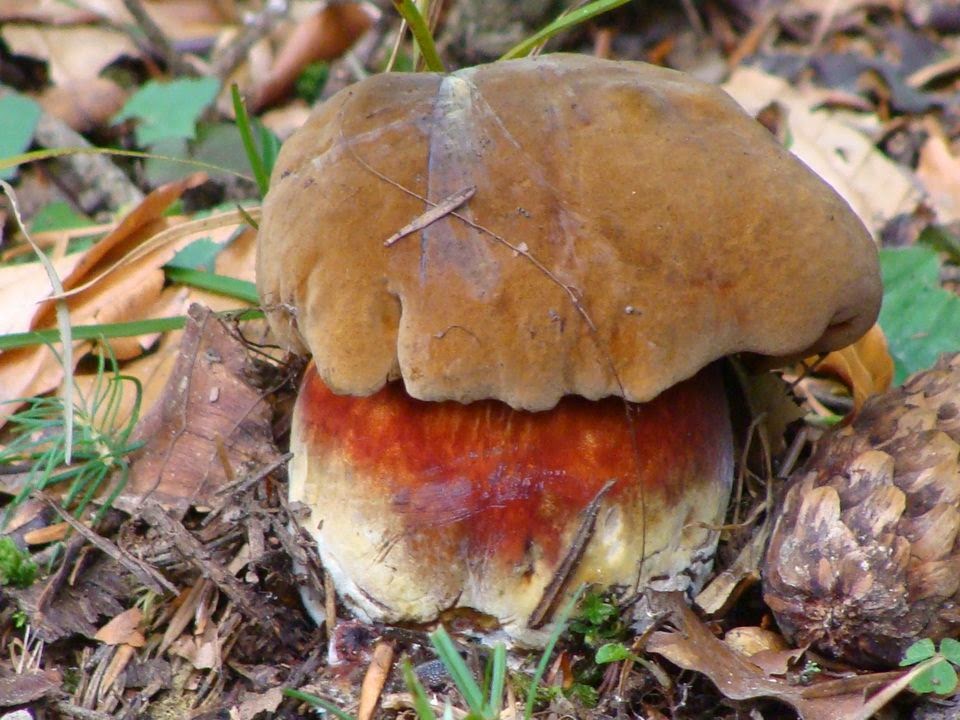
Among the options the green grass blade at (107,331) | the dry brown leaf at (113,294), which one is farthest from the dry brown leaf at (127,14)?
the green grass blade at (107,331)

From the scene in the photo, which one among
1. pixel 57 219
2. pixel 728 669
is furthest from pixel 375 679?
pixel 57 219

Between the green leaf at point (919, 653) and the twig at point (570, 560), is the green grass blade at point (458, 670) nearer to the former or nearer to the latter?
the twig at point (570, 560)

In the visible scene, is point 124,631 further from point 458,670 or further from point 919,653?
point 919,653

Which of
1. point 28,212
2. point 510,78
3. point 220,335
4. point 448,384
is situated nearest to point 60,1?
point 28,212

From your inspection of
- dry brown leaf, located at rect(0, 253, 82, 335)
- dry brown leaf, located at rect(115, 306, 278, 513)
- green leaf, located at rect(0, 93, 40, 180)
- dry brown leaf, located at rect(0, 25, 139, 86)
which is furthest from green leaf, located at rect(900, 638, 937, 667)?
dry brown leaf, located at rect(0, 25, 139, 86)

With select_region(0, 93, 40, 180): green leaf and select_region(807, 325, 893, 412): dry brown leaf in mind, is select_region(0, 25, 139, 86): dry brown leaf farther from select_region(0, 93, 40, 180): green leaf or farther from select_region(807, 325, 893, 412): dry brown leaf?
select_region(807, 325, 893, 412): dry brown leaf

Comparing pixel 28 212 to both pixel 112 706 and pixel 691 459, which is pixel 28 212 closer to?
pixel 112 706
